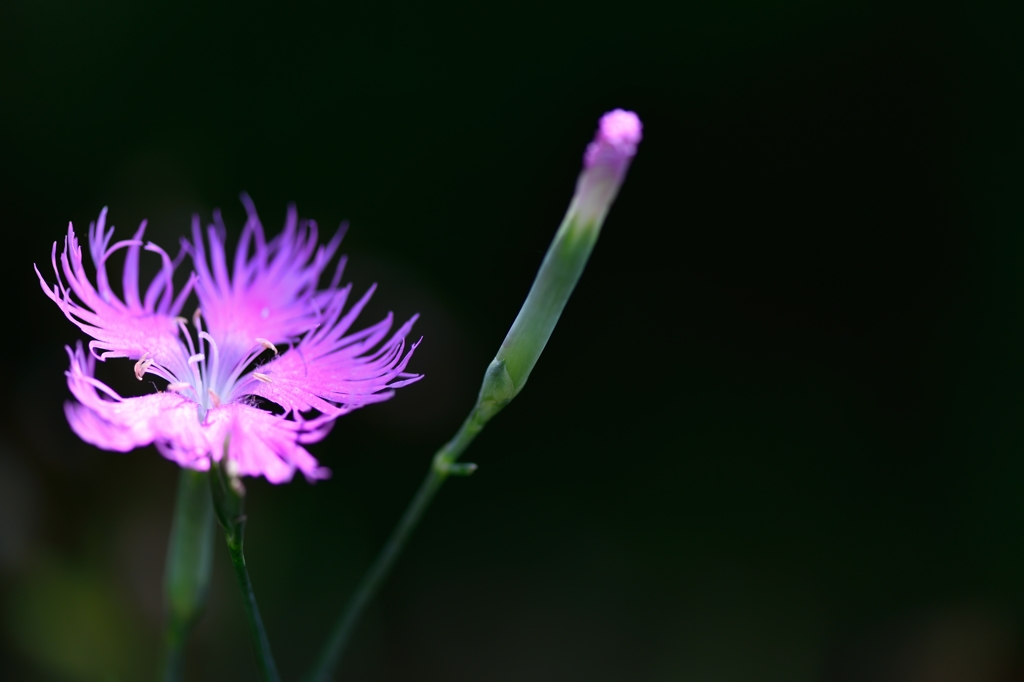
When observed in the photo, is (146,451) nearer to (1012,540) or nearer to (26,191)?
(26,191)

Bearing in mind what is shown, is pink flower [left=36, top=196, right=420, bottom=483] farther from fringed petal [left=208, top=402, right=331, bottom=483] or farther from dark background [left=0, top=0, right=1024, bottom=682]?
dark background [left=0, top=0, right=1024, bottom=682]

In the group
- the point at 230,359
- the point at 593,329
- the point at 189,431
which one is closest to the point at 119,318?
the point at 230,359

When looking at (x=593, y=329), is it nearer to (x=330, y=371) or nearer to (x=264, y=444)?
(x=330, y=371)

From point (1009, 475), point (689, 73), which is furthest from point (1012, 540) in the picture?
point (689, 73)

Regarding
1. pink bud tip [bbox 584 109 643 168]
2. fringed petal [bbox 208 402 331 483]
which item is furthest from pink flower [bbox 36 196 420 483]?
pink bud tip [bbox 584 109 643 168]

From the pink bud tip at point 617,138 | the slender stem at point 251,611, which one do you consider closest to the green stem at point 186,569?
the slender stem at point 251,611

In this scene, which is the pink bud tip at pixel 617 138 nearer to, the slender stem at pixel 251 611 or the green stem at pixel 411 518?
the green stem at pixel 411 518
